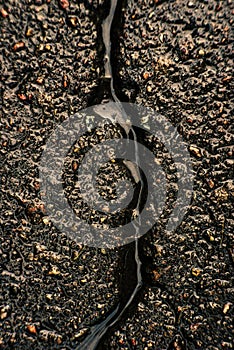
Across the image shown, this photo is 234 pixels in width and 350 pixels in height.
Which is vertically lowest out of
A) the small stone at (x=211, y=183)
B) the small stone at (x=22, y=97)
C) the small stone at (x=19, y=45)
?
the small stone at (x=211, y=183)

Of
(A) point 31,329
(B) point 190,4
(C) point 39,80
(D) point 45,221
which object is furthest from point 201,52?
(A) point 31,329

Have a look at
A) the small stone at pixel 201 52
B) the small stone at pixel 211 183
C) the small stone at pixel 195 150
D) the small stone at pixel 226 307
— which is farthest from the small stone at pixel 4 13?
the small stone at pixel 226 307

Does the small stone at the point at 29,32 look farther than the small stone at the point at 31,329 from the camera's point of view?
No

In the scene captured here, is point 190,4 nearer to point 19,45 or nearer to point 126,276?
point 19,45

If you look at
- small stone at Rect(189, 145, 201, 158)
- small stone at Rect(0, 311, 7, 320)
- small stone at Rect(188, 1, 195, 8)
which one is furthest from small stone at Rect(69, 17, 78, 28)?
small stone at Rect(0, 311, 7, 320)

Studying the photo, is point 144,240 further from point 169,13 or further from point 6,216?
point 169,13

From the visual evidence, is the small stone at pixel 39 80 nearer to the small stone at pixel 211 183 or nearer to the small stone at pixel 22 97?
the small stone at pixel 22 97

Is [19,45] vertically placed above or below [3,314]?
above

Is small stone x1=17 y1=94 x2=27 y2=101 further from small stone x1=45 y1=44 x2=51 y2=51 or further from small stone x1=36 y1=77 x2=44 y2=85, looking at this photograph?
small stone x1=45 y1=44 x2=51 y2=51
